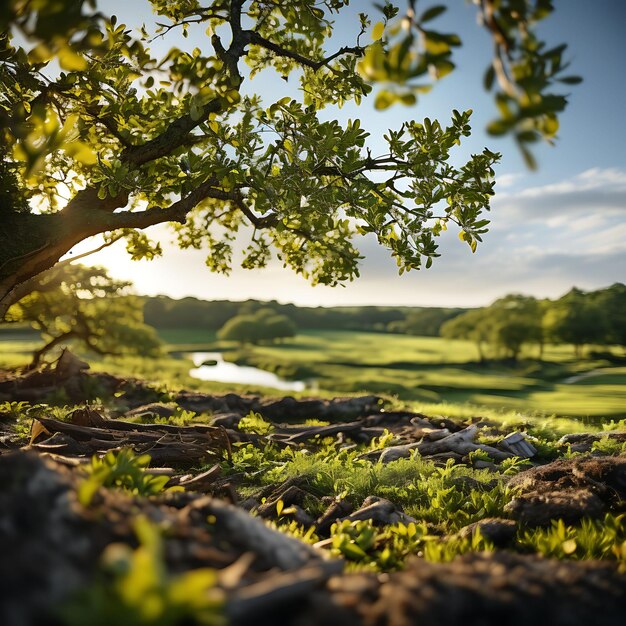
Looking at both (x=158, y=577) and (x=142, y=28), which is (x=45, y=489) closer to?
(x=158, y=577)

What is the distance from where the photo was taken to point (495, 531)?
4430 millimetres

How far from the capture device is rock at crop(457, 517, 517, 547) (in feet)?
14.4

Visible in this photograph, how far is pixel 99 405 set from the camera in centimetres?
1163

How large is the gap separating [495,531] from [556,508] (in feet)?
3.09

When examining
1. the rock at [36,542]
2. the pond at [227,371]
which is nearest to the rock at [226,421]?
the rock at [36,542]

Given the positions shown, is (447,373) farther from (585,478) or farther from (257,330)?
(257,330)

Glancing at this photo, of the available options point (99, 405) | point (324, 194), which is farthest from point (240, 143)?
point (99, 405)

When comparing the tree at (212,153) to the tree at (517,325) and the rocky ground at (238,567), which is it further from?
the tree at (517,325)

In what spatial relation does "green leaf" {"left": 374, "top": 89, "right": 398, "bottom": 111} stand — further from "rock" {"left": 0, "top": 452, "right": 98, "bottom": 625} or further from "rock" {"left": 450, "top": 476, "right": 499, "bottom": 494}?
"rock" {"left": 450, "top": 476, "right": 499, "bottom": 494}

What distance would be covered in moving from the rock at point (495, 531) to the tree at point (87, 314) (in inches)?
724

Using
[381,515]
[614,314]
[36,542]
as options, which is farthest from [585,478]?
[614,314]

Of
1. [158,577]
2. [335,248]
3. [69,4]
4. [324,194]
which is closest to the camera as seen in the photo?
[158,577]

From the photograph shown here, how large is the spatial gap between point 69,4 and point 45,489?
2.44 meters

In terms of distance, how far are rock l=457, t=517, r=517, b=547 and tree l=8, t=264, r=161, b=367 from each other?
18393mm
